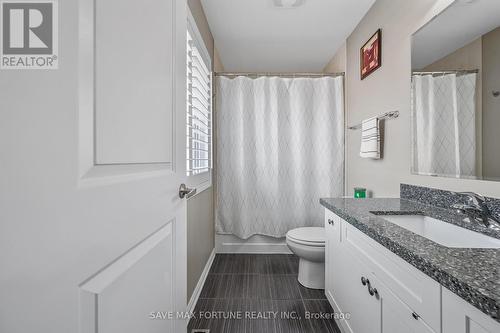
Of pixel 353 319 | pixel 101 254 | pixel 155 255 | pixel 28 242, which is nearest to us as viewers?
pixel 28 242

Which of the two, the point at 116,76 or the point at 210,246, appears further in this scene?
the point at 210,246

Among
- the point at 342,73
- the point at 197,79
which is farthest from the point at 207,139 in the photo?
the point at 342,73

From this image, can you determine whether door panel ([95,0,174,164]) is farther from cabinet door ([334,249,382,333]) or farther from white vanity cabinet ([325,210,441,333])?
cabinet door ([334,249,382,333])

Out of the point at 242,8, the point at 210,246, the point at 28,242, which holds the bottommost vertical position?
the point at 210,246

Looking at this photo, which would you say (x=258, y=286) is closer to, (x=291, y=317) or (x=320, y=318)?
(x=291, y=317)

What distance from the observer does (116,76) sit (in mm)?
548

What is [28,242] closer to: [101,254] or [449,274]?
[101,254]

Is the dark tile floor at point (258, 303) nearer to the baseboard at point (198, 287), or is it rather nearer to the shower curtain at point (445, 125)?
the baseboard at point (198, 287)

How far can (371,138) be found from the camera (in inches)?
79.0

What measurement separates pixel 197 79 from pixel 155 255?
1574mm

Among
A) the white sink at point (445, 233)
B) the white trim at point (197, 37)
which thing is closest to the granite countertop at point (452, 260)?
the white sink at point (445, 233)

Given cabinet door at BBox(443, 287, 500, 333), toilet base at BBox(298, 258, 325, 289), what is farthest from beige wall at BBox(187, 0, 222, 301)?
cabinet door at BBox(443, 287, 500, 333)

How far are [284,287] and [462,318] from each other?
63.2 inches

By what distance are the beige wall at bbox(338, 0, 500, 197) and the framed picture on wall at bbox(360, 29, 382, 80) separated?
39mm
